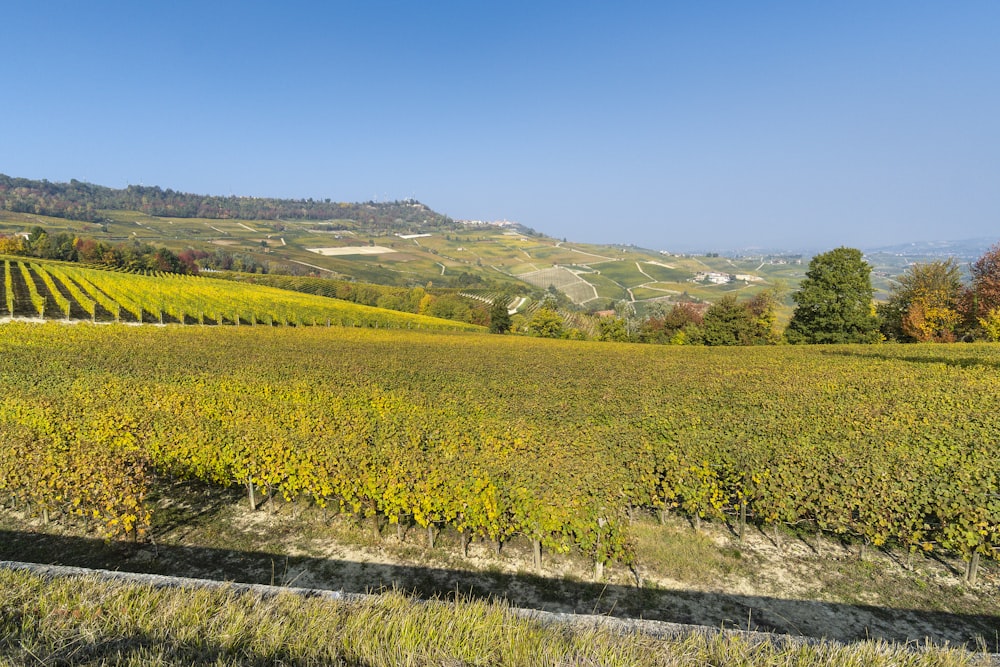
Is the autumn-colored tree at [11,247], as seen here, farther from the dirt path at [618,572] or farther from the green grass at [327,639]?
the green grass at [327,639]

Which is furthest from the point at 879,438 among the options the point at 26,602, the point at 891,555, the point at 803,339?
the point at 803,339

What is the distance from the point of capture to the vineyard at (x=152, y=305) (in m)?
46.1

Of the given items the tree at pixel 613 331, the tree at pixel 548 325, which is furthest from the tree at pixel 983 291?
the tree at pixel 548 325

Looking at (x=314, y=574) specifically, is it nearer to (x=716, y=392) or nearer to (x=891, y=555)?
(x=891, y=555)

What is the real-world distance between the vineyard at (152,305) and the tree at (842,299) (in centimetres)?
4463

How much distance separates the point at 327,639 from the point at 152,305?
62.5 metres

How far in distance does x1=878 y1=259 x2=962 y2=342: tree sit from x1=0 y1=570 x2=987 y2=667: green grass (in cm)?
5216

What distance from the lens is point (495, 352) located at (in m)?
27.1

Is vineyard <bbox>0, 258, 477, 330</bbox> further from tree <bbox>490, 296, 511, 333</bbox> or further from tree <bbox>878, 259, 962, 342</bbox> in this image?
tree <bbox>878, 259, 962, 342</bbox>

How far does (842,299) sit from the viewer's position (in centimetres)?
4088

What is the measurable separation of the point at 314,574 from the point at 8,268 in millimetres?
100330

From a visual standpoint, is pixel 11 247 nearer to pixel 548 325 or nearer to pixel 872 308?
pixel 548 325

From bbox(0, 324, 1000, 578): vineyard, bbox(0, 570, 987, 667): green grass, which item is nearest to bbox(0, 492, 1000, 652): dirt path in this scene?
bbox(0, 324, 1000, 578): vineyard

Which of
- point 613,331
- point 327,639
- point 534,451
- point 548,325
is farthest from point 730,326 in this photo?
point 327,639
